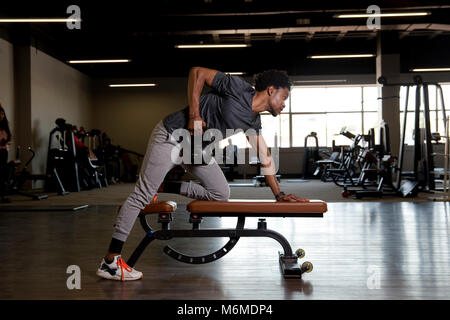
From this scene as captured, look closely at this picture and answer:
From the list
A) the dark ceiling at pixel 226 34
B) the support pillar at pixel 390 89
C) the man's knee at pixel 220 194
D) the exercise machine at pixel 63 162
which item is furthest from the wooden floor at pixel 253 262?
the support pillar at pixel 390 89

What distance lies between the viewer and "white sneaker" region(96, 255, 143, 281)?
213 cm

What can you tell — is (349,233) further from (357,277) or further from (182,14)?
(182,14)

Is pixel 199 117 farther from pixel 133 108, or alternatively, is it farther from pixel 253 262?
pixel 133 108

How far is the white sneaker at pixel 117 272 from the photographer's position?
84.0 inches

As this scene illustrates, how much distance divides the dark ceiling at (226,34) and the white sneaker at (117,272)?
5.73 metres

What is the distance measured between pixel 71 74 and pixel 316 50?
6422 mm

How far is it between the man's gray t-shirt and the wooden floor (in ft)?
2.56

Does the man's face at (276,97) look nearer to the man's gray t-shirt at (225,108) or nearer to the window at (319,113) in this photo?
the man's gray t-shirt at (225,108)

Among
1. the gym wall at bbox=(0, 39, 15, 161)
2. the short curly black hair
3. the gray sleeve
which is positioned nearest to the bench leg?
the gray sleeve

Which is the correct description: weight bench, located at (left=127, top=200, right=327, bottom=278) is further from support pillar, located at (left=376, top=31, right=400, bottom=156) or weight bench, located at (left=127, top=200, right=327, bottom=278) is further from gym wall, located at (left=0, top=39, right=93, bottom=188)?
support pillar, located at (left=376, top=31, right=400, bottom=156)

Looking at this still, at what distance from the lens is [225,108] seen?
2.10m
